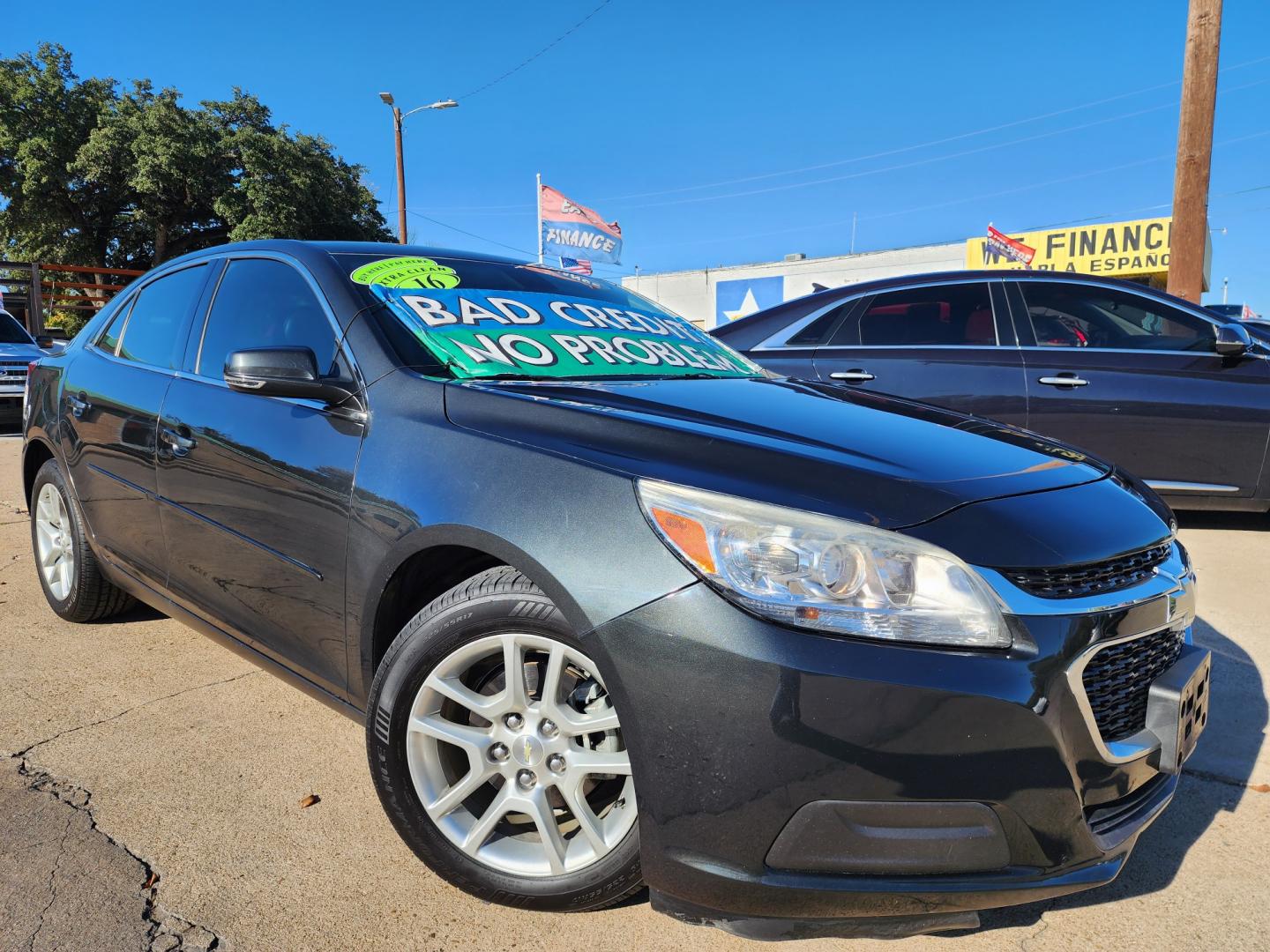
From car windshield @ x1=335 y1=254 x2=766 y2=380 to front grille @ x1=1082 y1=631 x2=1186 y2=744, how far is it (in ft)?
4.41

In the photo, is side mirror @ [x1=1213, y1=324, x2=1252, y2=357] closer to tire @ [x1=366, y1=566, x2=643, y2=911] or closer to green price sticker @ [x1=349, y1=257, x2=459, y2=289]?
green price sticker @ [x1=349, y1=257, x2=459, y2=289]

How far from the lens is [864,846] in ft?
4.55

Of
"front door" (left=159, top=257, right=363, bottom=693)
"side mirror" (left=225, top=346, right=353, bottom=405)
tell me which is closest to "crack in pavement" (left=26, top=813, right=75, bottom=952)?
"front door" (left=159, top=257, right=363, bottom=693)

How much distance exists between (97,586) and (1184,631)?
360 cm

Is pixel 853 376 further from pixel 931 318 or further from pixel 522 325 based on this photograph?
pixel 522 325

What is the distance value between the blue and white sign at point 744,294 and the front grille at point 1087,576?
28685mm

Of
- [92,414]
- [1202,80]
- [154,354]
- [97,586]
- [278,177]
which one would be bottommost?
[97,586]

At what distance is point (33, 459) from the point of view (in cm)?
378

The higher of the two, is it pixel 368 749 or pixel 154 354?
pixel 154 354

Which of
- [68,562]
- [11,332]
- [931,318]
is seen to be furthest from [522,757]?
[11,332]

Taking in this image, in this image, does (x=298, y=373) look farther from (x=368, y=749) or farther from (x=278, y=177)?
(x=278, y=177)

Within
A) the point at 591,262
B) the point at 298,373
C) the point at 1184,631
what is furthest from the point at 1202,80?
the point at 591,262

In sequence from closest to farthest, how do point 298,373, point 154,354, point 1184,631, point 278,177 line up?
point 1184,631
point 298,373
point 154,354
point 278,177

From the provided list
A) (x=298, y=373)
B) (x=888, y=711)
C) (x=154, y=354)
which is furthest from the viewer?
(x=154, y=354)
